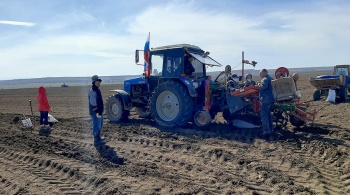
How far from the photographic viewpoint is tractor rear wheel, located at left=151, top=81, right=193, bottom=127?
9.50 metres

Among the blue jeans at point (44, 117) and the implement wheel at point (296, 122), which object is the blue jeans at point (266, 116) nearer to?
the implement wheel at point (296, 122)

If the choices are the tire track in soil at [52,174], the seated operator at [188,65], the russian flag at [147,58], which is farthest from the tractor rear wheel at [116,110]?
the tire track in soil at [52,174]

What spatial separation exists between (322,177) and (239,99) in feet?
13.5

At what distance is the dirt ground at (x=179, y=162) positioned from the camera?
500cm

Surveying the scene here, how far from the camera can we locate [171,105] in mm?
10023

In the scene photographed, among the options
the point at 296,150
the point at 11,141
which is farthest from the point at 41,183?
the point at 296,150

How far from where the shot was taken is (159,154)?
6.89 metres

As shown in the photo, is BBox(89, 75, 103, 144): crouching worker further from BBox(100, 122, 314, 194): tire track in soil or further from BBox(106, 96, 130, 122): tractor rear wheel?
BBox(106, 96, 130, 122): tractor rear wheel

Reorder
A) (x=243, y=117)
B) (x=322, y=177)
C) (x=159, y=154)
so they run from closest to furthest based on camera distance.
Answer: (x=322, y=177)
(x=159, y=154)
(x=243, y=117)

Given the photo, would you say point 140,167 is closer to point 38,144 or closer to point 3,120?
point 38,144

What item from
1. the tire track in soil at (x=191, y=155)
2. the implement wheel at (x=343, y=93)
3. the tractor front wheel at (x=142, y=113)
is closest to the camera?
the tire track in soil at (x=191, y=155)

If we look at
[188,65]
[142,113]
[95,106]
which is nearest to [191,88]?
[188,65]

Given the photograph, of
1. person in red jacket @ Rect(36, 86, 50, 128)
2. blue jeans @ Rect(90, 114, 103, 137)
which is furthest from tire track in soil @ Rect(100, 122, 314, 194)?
person in red jacket @ Rect(36, 86, 50, 128)

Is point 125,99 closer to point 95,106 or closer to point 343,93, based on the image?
point 95,106
